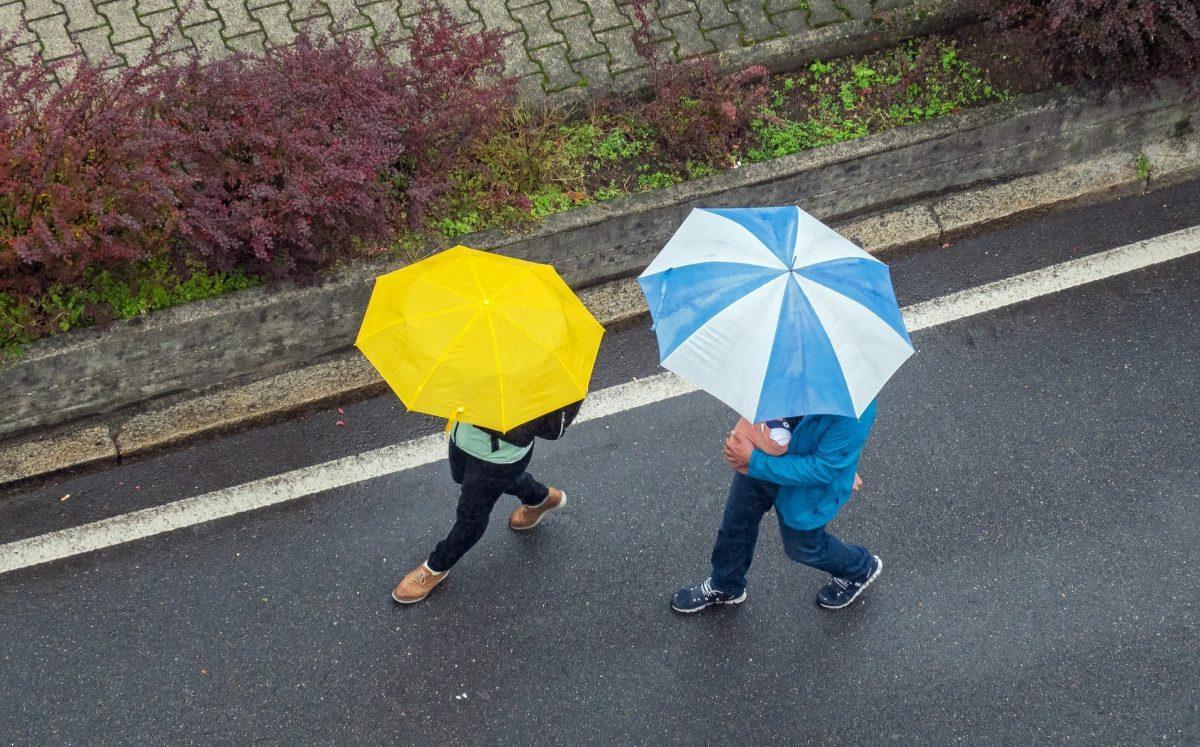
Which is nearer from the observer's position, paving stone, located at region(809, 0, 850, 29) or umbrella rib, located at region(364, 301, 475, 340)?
umbrella rib, located at region(364, 301, 475, 340)

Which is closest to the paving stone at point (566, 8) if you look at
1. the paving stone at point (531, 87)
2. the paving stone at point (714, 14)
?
the paving stone at point (531, 87)

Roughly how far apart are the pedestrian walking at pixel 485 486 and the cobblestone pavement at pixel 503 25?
269 centimetres

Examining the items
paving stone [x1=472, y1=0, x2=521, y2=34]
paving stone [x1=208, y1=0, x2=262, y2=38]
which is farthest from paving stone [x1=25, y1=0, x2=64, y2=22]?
paving stone [x1=472, y1=0, x2=521, y2=34]

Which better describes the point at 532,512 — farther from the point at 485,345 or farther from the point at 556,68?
the point at 556,68

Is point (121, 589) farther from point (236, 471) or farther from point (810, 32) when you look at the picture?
point (810, 32)

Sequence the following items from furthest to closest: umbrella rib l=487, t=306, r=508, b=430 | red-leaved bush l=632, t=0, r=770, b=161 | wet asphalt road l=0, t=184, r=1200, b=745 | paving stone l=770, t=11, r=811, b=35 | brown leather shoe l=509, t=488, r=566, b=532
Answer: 1. paving stone l=770, t=11, r=811, b=35
2. red-leaved bush l=632, t=0, r=770, b=161
3. brown leather shoe l=509, t=488, r=566, b=532
4. wet asphalt road l=0, t=184, r=1200, b=745
5. umbrella rib l=487, t=306, r=508, b=430

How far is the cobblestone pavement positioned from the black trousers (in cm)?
271

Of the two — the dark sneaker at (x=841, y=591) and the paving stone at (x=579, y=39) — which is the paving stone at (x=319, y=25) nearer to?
the paving stone at (x=579, y=39)

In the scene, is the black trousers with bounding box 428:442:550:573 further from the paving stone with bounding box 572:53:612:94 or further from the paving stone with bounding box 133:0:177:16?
the paving stone with bounding box 133:0:177:16

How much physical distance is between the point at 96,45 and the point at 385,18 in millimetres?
1699

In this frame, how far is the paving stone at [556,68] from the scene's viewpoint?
244 inches

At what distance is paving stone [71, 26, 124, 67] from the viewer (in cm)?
620

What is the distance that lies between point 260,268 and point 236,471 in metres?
0.99

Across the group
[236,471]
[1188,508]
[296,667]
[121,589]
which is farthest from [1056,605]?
[121,589]
